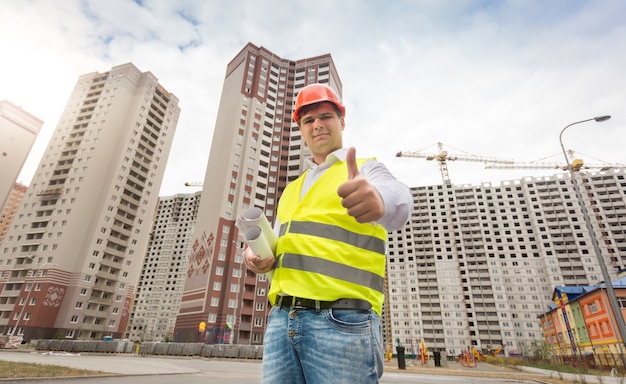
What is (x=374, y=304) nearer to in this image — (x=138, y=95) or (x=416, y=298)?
(x=138, y=95)

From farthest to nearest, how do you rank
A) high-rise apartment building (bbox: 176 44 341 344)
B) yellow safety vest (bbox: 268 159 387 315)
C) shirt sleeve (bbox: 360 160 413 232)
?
high-rise apartment building (bbox: 176 44 341 344) → yellow safety vest (bbox: 268 159 387 315) → shirt sleeve (bbox: 360 160 413 232)

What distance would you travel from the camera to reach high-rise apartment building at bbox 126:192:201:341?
10281 cm

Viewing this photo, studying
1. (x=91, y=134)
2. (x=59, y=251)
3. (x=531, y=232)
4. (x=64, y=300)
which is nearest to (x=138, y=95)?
(x=91, y=134)

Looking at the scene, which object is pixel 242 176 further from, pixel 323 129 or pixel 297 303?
pixel 297 303

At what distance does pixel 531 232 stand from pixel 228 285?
8167 centimetres

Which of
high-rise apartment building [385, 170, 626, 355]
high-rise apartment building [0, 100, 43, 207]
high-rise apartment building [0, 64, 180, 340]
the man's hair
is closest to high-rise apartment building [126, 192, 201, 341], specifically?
high-rise apartment building [0, 64, 180, 340]

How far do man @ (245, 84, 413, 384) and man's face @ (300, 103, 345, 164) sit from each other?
288 millimetres

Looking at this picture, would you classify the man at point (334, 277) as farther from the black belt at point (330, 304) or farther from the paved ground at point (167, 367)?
the paved ground at point (167, 367)

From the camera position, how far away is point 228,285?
46875mm

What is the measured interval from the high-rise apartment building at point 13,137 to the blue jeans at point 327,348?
2348 inches

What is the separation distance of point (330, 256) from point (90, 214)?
211 feet

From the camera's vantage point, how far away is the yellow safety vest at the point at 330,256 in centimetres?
146

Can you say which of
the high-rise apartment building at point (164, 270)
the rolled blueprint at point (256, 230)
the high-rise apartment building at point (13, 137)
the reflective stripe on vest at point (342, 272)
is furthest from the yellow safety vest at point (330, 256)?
the high-rise apartment building at point (164, 270)

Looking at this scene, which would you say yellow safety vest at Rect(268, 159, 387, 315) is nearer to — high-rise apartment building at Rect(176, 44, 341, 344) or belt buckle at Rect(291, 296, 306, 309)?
belt buckle at Rect(291, 296, 306, 309)
